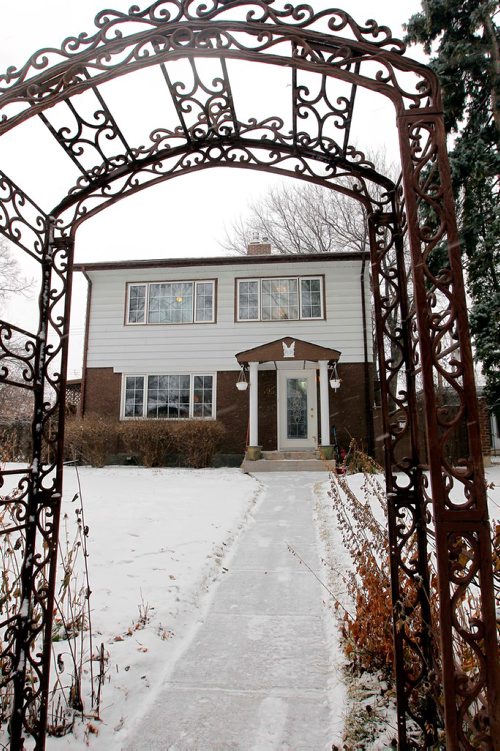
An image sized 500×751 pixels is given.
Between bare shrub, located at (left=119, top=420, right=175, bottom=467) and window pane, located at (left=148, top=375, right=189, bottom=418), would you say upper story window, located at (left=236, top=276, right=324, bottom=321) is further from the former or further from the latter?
bare shrub, located at (left=119, top=420, right=175, bottom=467)

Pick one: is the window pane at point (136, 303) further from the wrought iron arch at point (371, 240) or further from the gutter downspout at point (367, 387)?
the wrought iron arch at point (371, 240)

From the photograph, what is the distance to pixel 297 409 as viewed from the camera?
1335 centimetres

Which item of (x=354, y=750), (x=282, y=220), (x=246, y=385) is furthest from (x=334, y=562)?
(x=282, y=220)

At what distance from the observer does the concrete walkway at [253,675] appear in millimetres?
2195

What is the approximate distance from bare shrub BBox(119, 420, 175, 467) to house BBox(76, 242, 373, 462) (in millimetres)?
1341

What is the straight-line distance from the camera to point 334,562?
4.59 m

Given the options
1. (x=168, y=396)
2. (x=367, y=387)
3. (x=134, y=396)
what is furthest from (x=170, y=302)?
(x=367, y=387)

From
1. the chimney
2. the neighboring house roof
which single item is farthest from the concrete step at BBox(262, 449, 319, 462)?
the chimney

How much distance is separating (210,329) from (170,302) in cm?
158

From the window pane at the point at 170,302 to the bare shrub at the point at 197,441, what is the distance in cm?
366

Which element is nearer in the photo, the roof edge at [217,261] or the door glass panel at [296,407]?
the door glass panel at [296,407]

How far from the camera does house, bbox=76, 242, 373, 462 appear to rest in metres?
13.2

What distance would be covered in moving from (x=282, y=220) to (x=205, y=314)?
9.70 m

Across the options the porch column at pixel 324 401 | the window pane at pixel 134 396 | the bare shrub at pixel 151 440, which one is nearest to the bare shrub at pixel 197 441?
the bare shrub at pixel 151 440
